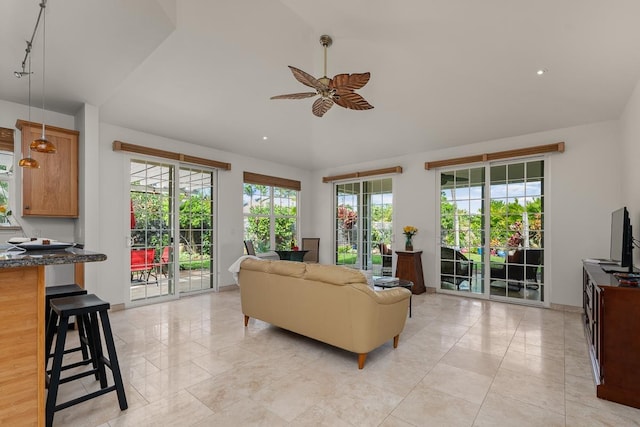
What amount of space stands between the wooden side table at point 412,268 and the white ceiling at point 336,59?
7.34 feet

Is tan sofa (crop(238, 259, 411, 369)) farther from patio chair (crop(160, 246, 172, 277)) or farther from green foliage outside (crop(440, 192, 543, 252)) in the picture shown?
green foliage outside (crop(440, 192, 543, 252))

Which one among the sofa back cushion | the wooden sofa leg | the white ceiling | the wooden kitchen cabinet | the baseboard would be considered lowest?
the baseboard

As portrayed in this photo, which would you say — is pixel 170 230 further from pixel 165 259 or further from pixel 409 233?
pixel 409 233

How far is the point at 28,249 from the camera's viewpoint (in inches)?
75.3

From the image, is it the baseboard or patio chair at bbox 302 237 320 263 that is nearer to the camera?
the baseboard

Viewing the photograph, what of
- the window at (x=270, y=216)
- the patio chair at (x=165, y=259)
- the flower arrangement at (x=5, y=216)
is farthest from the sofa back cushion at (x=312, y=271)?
the window at (x=270, y=216)

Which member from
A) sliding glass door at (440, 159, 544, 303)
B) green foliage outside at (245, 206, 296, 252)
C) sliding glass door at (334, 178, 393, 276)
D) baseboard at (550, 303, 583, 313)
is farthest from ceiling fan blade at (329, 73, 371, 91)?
baseboard at (550, 303, 583, 313)

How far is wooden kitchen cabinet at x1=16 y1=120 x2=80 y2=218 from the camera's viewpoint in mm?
3539

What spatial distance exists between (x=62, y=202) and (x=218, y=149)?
8.52 feet

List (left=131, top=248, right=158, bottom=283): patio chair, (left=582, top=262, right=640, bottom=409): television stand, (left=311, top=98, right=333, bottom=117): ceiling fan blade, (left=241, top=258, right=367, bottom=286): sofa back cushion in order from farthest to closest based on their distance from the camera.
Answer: (left=131, top=248, right=158, bottom=283): patio chair → (left=311, top=98, right=333, bottom=117): ceiling fan blade → (left=241, top=258, right=367, bottom=286): sofa back cushion → (left=582, top=262, right=640, bottom=409): television stand

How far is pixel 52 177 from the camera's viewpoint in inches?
146

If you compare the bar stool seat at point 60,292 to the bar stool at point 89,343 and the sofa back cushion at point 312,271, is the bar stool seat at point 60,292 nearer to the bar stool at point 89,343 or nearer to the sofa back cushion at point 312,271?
the bar stool at point 89,343

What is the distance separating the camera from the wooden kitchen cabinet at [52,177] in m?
3.54

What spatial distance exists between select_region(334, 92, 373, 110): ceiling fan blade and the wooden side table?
3.22 m
